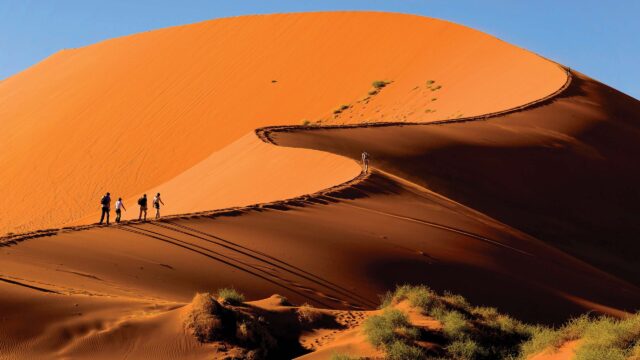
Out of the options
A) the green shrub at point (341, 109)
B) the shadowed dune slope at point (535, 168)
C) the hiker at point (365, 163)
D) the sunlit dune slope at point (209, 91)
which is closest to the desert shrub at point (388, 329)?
the hiker at point (365, 163)

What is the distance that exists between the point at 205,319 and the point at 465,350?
10.4ft

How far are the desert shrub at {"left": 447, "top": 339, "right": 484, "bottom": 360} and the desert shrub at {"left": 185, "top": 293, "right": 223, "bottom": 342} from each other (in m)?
2.83

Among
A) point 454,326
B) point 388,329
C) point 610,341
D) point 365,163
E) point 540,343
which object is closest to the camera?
point 610,341

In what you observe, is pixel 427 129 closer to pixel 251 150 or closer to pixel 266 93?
pixel 251 150

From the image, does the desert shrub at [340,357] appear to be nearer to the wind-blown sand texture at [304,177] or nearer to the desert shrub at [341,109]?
the wind-blown sand texture at [304,177]

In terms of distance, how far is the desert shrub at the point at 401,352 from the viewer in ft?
38.1

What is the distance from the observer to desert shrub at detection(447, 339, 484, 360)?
1198cm

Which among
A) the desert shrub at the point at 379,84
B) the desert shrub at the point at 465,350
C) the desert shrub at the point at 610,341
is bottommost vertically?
the desert shrub at the point at 465,350

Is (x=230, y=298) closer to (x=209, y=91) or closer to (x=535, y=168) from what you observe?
(x=535, y=168)

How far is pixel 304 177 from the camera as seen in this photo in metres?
26.4

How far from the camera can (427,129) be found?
33.8 metres

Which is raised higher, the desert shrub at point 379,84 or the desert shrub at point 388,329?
the desert shrub at point 379,84

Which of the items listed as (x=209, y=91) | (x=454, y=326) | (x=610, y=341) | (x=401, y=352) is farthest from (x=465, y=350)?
(x=209, y=91)

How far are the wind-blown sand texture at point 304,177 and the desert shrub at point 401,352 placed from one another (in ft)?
7.22
